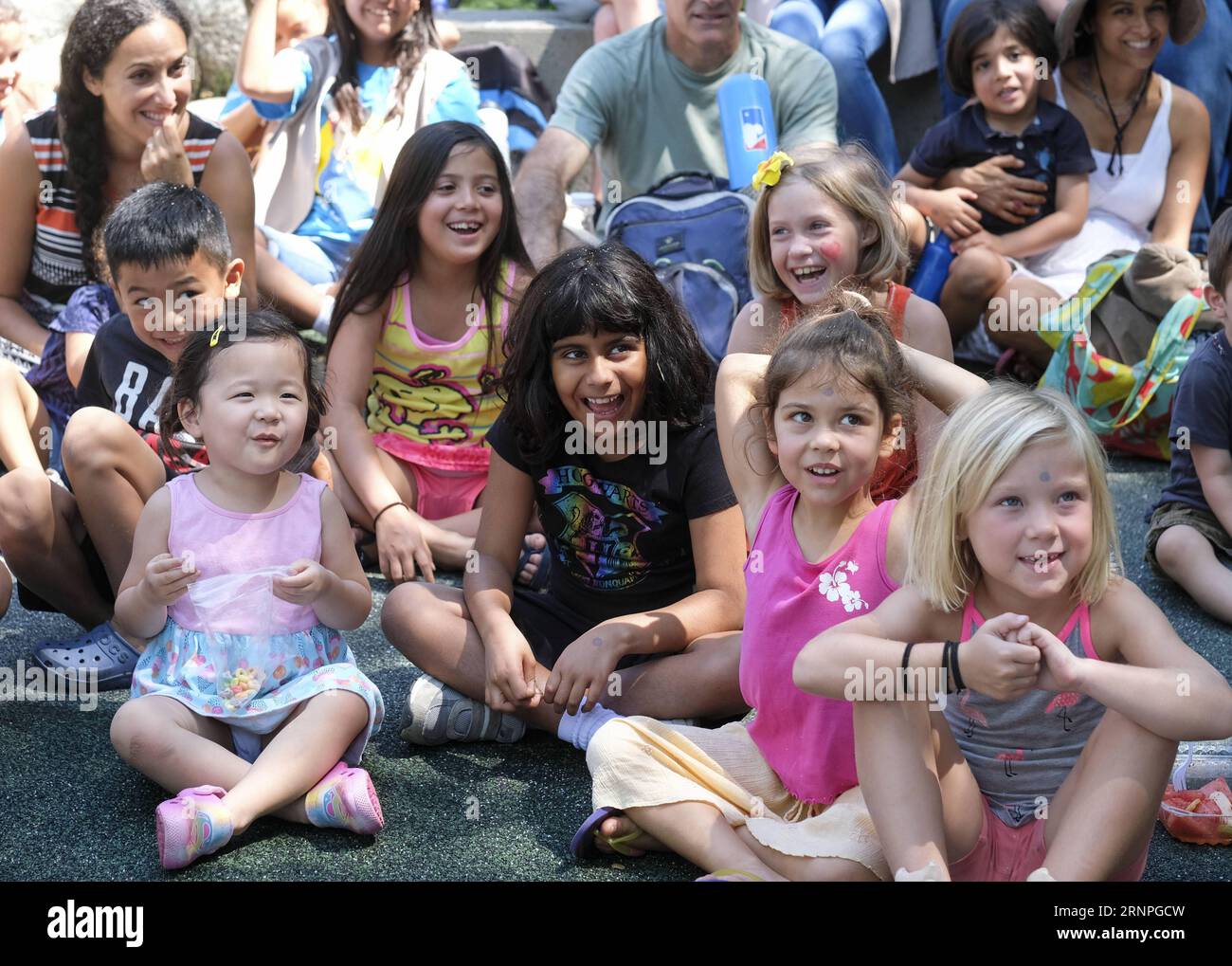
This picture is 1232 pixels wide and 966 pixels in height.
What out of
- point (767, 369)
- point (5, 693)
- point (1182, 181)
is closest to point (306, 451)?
point (5, 693)

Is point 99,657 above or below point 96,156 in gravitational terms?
below

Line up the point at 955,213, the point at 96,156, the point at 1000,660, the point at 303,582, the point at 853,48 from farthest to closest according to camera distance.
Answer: the point at 853,48 < the point at 955,213 < the point at 96,156 < the point at 303,582 < the point at 1000,660

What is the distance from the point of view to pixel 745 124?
388cm

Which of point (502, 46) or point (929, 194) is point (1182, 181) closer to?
point (929, 194)

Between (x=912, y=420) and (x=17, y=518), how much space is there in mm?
1573

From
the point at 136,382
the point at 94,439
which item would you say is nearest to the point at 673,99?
the point at 136,382

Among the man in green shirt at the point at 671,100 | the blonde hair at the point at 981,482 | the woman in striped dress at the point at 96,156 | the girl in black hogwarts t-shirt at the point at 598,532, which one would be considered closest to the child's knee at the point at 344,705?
the girl in black hogwarts t-shirt at the point at 598,532

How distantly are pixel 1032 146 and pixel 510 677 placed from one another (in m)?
2.43

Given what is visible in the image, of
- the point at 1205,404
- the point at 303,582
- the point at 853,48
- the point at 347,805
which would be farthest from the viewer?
the point at 853,48

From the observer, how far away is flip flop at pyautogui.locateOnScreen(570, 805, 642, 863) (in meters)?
2.01

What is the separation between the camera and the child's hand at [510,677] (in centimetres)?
228

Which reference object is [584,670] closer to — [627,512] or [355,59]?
[627,512]

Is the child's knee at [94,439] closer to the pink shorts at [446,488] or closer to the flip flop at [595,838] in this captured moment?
the pink shorts at [446,488]

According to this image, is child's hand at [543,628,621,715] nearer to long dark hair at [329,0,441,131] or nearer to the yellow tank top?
the yellow tank top
